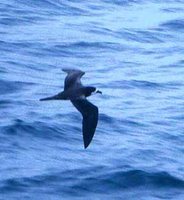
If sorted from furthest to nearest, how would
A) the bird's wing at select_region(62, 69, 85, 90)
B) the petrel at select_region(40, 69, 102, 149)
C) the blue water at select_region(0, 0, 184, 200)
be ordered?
the blue water at select_region(0, 0, 184, 200) < the bird's wing at select_region(62, 69, 85, 90) < the petrel at select_region(40, 69, 102, 149)

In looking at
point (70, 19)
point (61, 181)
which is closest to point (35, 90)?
point (61, 181)

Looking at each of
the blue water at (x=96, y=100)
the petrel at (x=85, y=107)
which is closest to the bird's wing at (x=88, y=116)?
the petrel at (x=85, y=107)

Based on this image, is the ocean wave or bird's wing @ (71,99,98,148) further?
the ocean wave

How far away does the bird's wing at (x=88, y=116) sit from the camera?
1644cm

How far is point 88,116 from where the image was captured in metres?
16.5

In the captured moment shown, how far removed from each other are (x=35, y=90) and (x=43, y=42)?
13.1ft

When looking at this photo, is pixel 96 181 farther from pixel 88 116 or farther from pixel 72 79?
pixel 72 79

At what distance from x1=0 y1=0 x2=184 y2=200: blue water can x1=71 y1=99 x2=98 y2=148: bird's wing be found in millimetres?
1051

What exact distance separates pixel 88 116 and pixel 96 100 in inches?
206

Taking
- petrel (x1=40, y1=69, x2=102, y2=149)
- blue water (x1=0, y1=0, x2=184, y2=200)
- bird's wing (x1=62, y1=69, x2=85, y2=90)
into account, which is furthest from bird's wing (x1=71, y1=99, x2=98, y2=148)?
blue water (x1=0, y1=0, x2=184, y2=200)

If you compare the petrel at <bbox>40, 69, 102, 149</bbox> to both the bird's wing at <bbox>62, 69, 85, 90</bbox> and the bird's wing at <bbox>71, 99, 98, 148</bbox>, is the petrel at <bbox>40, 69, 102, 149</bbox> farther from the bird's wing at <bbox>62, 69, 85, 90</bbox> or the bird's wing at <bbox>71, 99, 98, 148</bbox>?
the bird's wing at <bbox>62, 69, 85, 90</bbox>

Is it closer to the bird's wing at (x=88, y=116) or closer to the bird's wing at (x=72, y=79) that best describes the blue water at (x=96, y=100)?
the bird's wing at (x=88, y=116)

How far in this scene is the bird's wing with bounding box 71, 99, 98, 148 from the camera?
53.9 ft

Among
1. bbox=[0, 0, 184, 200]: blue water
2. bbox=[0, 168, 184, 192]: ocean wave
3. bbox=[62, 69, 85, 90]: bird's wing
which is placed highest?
bbox=[62, 69, 85, 90]: bird's wing
